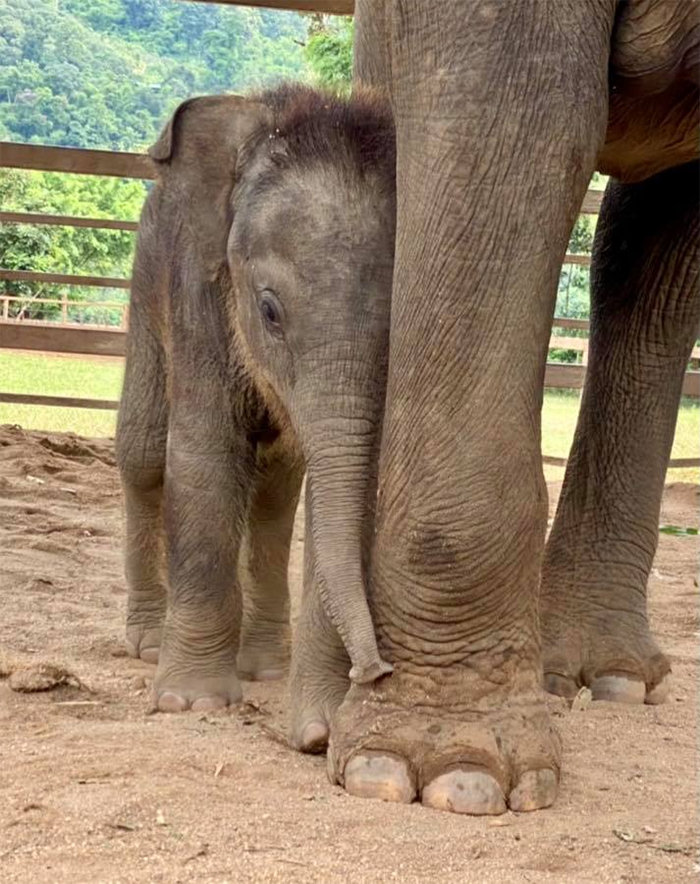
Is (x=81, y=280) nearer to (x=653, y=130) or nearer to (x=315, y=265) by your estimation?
(x=315, y=265)

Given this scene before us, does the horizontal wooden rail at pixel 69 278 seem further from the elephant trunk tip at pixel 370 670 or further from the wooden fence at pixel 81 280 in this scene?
the elephant trunk tip at pixel 370 670

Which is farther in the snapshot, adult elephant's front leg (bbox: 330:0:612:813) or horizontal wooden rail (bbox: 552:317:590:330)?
horizontal wooden rail (bbox: 552:317:590:330)

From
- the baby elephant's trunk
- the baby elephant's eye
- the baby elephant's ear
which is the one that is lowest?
the baby elephant's trunk

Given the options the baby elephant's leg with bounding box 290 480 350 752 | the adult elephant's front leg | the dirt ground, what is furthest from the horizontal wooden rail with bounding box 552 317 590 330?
the adult elephant's front leg

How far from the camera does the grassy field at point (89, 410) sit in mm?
12272

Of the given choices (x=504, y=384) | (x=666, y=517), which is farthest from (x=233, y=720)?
(x=666, y=517)

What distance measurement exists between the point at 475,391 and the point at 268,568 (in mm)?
1684

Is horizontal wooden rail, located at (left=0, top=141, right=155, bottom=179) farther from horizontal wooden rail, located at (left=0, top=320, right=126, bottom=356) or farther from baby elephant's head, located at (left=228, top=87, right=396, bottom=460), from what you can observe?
baby elephant's head, located at (left=228, top=87, right=396, bottom=460)

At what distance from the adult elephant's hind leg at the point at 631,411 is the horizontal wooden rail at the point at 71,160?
5073 millimetres

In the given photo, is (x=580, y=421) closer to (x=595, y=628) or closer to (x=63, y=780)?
(x=595, y=628)

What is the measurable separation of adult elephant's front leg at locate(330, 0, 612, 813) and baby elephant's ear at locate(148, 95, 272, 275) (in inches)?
36.0

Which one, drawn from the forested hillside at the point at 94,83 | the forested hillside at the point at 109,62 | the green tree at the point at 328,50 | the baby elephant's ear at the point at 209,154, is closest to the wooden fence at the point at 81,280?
the baby elephant's ear at the point at 209,154

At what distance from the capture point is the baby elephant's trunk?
2.61 meters

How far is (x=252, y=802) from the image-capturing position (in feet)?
8.13
